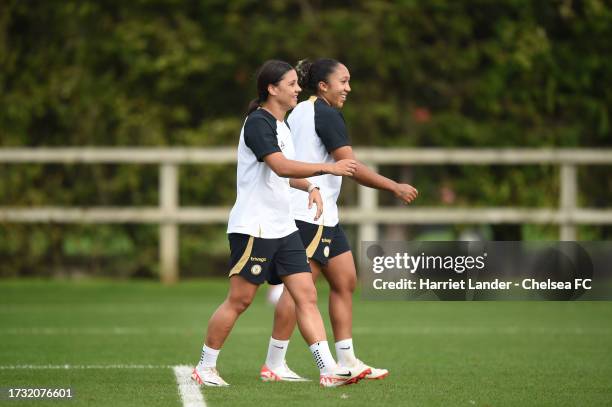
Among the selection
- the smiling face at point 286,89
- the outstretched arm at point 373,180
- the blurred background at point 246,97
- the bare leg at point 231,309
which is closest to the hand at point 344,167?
the outstretched arm at point 373,180

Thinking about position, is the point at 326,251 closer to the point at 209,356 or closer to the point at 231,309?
the point at 231,309

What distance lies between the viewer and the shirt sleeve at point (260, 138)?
671 centimetres

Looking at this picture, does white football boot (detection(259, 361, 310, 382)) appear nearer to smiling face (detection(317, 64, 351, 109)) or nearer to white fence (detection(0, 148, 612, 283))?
smiling face (detection(317, 64, 351, 109))

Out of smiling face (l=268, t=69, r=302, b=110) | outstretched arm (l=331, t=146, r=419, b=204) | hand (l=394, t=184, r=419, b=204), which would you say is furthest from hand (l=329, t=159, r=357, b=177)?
smiling face (l=268, t=69, r=302, b=110)

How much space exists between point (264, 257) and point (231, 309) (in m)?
0.38

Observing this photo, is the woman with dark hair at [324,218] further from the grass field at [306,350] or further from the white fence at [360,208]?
the white fence at [360,208]

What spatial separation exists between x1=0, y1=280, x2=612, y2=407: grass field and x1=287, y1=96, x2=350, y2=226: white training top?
1.05m

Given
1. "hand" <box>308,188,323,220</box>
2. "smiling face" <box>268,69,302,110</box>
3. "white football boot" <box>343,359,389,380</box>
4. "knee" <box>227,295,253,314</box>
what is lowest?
"white football boot" <box>343,359,389,380</box>

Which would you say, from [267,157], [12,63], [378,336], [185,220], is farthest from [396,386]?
[12,63]

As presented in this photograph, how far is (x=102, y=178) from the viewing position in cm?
1677

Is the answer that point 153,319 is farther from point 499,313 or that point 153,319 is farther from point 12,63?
point 12,63

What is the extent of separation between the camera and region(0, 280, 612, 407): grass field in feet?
21.8

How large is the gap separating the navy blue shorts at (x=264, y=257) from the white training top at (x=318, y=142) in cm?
42

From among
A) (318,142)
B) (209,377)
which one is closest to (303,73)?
(318,142)
